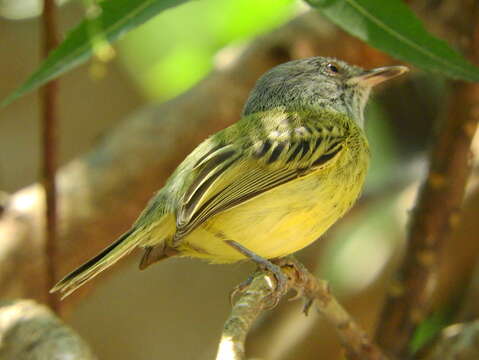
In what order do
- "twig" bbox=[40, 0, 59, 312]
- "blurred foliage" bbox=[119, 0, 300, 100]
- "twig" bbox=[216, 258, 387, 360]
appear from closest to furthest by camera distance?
"twig" bbox=[216, 258, 387, 360], "twig" bbox=[40, 0, 59, 312], "blurred foliage" bbox=[119, 0, 300, 100]

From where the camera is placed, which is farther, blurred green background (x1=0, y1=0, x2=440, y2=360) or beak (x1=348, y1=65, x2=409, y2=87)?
blurred green background (x1=0, y1=0, x2=440, y2=360)

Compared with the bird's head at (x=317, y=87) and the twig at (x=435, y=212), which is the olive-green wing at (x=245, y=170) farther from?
the twig at (x=435, y=212)

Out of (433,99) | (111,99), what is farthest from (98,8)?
(111,99)

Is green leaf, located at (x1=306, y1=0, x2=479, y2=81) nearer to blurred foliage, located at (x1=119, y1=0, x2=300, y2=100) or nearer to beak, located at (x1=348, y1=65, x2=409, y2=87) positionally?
beak, located at (x1=348, y1=65, x2=409, y2=87)

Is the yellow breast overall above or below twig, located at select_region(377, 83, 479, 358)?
above

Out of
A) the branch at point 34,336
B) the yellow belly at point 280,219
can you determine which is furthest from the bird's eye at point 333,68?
the branch at point 34,336

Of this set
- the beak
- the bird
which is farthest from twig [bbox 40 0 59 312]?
the beak

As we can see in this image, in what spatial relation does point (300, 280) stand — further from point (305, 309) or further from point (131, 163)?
point (131, 163)

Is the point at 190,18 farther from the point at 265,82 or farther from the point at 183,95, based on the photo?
the point at 265,82
